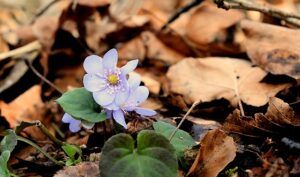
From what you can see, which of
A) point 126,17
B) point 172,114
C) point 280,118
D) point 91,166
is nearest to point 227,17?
point 126,17

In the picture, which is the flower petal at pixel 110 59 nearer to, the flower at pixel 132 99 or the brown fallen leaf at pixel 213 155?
the flower at pixel 132 99

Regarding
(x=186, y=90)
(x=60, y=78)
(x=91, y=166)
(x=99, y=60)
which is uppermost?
(x=99, y=60)

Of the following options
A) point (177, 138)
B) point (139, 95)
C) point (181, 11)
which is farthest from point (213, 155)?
point (181, 11)

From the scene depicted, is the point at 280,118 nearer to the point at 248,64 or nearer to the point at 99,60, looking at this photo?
the point at 99,60

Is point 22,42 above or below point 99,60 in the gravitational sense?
below

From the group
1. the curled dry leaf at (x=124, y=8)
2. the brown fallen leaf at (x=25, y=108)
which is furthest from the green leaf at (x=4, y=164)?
the curled dry leaf at (x=124, y=8)

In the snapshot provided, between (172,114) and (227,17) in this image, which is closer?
(172,114)

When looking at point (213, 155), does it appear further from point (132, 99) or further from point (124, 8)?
point (124, 8)
